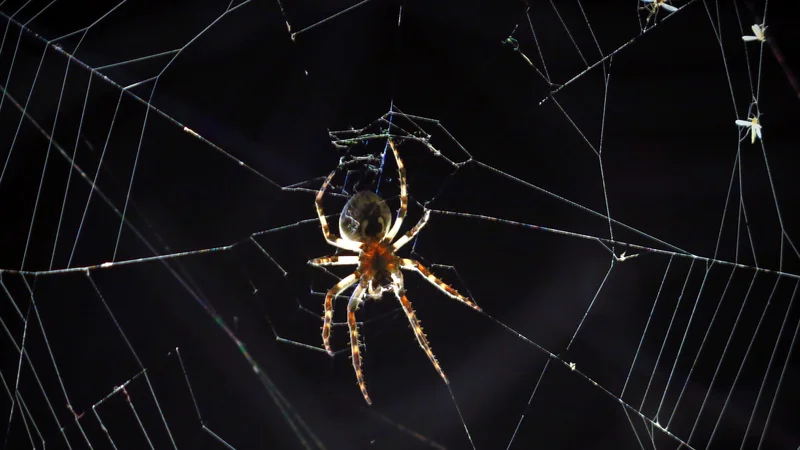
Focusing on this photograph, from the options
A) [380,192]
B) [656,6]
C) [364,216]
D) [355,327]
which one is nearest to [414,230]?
[364,216]

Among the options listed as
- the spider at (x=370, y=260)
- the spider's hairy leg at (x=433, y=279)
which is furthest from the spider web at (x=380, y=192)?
the spider's hairy leg at (x=433, y=279)

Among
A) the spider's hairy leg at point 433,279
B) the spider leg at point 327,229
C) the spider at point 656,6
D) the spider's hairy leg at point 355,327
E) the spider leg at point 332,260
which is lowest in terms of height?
the spider's hairy leg at point 355,327

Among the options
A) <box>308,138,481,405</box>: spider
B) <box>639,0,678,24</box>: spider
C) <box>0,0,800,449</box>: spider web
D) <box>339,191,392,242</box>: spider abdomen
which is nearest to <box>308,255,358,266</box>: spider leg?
<box>308,138,481,405</box>: spider

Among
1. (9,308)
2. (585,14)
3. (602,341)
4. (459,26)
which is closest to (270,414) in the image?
(9,308)

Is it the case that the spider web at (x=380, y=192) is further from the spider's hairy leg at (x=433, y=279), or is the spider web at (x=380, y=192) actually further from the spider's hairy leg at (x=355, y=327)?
the spider's hairy leg at (x=433, y=279)

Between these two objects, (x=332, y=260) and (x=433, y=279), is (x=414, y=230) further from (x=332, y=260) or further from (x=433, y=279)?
(x=332, y=260)

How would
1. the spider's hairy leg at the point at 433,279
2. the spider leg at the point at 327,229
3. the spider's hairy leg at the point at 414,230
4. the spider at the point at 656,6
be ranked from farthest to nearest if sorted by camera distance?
the spider's hairy leg at the point at 433,279 → the spider's hairy leg at the point at 414,230 → the spider leg at the point at 327,229 → the spider at the point at 656,6
